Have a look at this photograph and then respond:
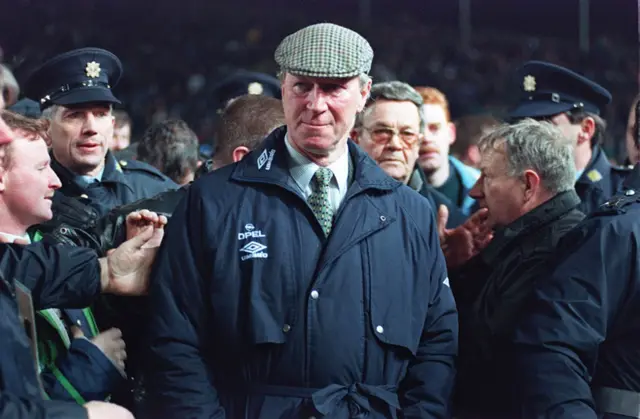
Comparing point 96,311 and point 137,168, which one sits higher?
point 137,168

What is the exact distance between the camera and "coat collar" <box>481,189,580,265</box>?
4.28 meters

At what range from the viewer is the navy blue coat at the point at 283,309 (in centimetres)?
337

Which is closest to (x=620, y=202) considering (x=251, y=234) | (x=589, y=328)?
(x=589, y=328)


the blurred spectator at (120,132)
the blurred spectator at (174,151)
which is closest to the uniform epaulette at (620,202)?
the blurred spectator at (174,151)

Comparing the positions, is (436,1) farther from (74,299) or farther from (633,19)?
(74,299)

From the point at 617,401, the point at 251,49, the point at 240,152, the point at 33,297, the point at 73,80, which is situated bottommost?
the point at 617,401

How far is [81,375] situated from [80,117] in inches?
70.3

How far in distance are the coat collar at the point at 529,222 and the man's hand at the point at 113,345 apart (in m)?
1.48

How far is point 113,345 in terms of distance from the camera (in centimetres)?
352

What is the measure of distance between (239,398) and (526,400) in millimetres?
929

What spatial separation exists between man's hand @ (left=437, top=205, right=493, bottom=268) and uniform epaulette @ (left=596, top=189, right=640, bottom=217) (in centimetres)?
83

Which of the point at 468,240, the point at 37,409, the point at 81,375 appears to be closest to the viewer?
the point at 37,409

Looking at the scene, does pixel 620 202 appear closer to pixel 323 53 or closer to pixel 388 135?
pixel 323 53

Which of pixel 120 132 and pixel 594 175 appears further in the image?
pixel 120 132
